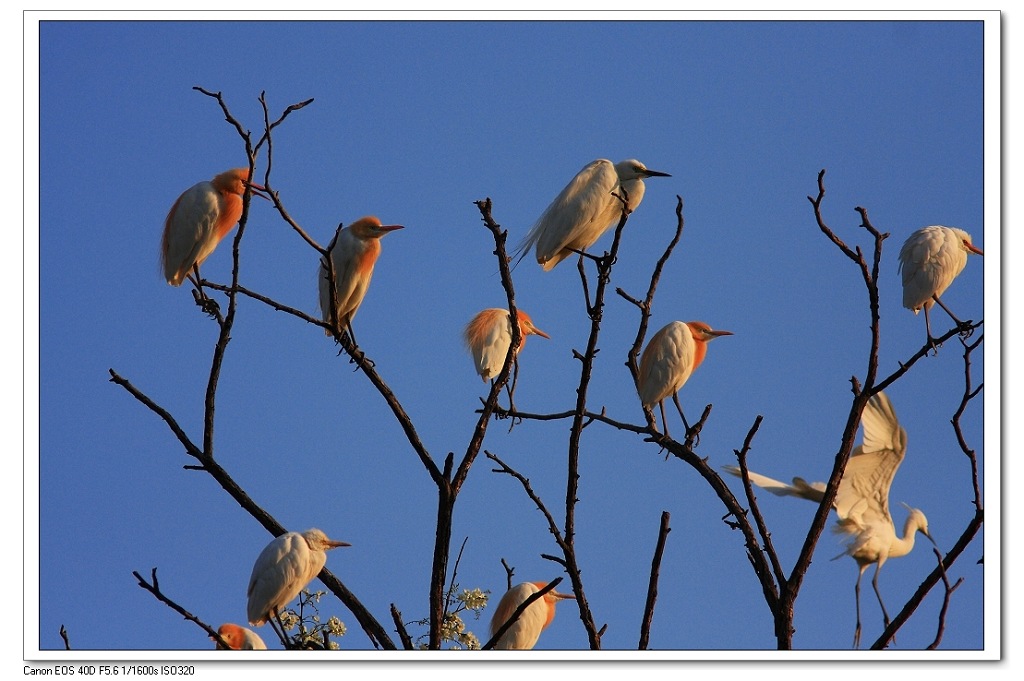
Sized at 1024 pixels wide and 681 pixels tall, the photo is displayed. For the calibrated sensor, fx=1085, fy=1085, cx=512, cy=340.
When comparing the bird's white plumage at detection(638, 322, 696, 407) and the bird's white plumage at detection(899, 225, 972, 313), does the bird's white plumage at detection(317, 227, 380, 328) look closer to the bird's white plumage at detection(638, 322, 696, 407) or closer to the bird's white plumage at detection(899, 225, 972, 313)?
the bird's white plumage at detection(638, 322, 696, 407)

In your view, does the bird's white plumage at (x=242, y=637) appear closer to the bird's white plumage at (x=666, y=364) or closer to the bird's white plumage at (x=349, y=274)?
the bird's white plumage at (x=349, y=274)

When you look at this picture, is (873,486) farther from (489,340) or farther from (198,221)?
(198,221)

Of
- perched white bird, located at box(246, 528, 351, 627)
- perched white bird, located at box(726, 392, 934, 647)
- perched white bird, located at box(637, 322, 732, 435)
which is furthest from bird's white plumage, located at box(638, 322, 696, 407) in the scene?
perched white bird, located at box(246, 528, 351, 627)

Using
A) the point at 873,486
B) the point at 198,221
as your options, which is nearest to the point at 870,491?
the point at 873,486

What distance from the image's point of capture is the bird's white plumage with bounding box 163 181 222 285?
5582 millimetres

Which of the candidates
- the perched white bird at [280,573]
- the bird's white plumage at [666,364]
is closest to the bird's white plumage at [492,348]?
the bird's white plumage at [666,364]

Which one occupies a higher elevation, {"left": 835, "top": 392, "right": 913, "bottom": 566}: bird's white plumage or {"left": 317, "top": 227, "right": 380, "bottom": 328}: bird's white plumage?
{"left": 317, "top": 227, "right": 380, "bottom": 328}: bird's white plumage

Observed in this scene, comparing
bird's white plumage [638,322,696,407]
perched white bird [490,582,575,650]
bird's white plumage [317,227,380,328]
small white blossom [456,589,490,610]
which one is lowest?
perched white bird [490,582,575,650]

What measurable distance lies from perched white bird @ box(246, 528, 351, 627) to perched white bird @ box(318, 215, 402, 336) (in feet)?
4.70

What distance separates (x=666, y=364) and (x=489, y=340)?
1150 mm

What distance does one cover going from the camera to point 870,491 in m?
5.58

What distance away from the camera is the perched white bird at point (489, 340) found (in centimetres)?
634
